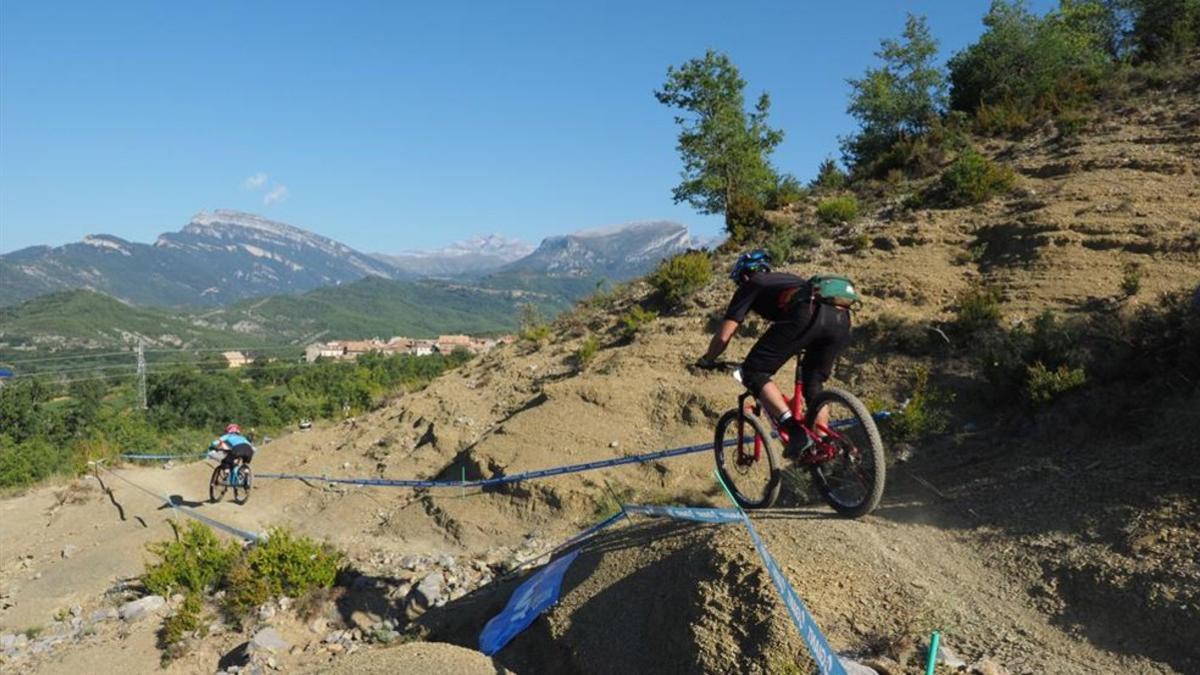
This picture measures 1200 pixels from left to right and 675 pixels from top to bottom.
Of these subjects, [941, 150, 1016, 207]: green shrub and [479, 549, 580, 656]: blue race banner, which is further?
[941, 150, 1016, 207]: green shrub

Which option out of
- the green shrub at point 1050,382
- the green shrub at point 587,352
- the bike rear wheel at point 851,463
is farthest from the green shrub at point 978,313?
the green shrub at point 587,352

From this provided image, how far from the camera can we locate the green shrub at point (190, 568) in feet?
37.0

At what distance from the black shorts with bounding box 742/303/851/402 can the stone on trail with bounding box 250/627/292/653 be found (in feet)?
22.4

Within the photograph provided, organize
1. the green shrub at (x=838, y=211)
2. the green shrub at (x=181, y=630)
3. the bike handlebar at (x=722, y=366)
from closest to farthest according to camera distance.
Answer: the bike handlebar at (x=722, y=366) < the green shrub at (x=181, y=630) < the green shrub at (x=838, y=211)

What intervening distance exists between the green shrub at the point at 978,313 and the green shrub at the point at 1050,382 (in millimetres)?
2433

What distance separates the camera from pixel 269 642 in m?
8.99

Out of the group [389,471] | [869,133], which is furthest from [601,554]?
[869,133]

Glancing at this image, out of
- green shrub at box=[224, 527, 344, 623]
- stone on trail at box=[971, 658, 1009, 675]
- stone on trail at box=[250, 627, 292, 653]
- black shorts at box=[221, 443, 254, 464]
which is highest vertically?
stone on trail at box=[971, 658, 1009, 675]

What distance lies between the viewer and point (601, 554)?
21.9 feet

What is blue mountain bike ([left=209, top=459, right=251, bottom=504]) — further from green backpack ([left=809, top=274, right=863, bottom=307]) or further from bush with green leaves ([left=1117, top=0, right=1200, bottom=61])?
bush with green leaves ([left=1117, top=0, right=1200, bottom=61])

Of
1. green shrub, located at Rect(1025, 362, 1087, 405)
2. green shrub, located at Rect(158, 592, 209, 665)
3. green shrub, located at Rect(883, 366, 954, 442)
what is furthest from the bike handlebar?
green shrub, located at Rect(158, 592, 209, 665)

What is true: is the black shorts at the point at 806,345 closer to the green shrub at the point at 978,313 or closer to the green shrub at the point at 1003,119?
the green shrub at the point at 978,313

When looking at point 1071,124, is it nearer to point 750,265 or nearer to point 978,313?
point 978,313

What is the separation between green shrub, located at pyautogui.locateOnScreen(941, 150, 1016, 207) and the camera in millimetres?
15742
